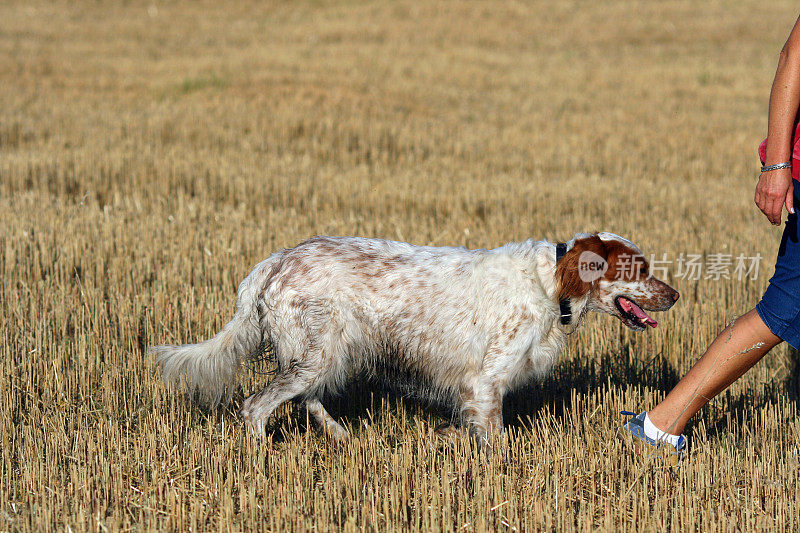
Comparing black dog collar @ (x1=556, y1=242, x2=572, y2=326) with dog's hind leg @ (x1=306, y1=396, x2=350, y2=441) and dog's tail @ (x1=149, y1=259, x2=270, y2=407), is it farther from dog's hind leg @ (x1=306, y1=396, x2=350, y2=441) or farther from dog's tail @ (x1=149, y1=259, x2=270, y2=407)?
dog's tail @ (x1=149, y1=259, x2=270, y2=407)

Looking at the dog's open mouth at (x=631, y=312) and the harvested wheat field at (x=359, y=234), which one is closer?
the harvested wheat field at (x=359, y=234)

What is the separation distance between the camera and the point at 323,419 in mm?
4020

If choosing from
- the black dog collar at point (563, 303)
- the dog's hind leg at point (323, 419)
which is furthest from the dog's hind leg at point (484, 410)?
the dog's hind leg at point (323, 419)

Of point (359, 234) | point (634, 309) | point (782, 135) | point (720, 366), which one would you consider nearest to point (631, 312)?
point (634, 309)

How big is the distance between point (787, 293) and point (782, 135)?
614 millimetres

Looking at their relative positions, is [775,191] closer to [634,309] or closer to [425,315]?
[634,309]

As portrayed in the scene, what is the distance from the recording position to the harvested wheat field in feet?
10.6

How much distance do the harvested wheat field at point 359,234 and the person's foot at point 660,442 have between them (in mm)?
90

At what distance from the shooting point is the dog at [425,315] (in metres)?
3.75

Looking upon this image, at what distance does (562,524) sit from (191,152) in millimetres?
9106

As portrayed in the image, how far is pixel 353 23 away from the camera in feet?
78.9

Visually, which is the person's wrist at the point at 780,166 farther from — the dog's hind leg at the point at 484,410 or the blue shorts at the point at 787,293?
the dog's hind leg at the point at 484,410

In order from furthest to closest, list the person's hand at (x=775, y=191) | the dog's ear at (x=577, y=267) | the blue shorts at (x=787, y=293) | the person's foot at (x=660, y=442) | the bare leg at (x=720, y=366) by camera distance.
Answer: the dog's ear at (x=577, y=267) → the person's foot at (x=660, y=442) → the bare leg at (x=720, y=366) → the blue shorts at (x=787, y=293) → the person's hand at (x=775, y=191)

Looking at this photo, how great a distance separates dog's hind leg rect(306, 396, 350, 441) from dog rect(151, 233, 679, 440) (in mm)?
12
